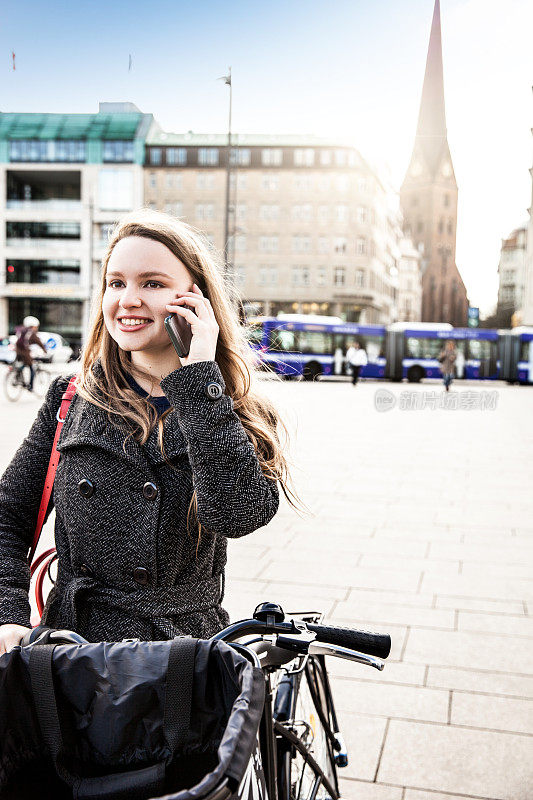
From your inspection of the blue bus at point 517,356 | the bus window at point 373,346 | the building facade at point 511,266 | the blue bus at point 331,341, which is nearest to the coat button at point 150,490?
the blue bus at point 331,341

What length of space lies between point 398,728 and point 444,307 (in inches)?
4770

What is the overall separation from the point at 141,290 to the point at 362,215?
72.4m

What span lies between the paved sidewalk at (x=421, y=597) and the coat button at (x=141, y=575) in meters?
0.56

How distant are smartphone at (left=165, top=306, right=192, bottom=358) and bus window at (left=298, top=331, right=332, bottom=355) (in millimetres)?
36332

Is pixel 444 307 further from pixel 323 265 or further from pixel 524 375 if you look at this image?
pixel 524 375

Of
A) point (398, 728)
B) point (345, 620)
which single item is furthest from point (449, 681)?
point (345, 620)

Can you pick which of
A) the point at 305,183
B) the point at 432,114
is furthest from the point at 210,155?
the point at 432,114

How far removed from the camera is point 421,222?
115438 mm

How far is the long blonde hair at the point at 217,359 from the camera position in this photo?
188 cm

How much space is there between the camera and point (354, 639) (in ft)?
5.05

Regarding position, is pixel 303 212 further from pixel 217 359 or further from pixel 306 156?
pixel 217 359

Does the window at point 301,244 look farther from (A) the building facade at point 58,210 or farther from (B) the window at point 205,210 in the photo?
(A) the building facade at point 58,210

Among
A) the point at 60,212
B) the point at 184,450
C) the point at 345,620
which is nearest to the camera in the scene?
the point at 184,450

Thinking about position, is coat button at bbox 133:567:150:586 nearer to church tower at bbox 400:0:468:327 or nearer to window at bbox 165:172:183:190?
window at bbox 165:172:183:190
